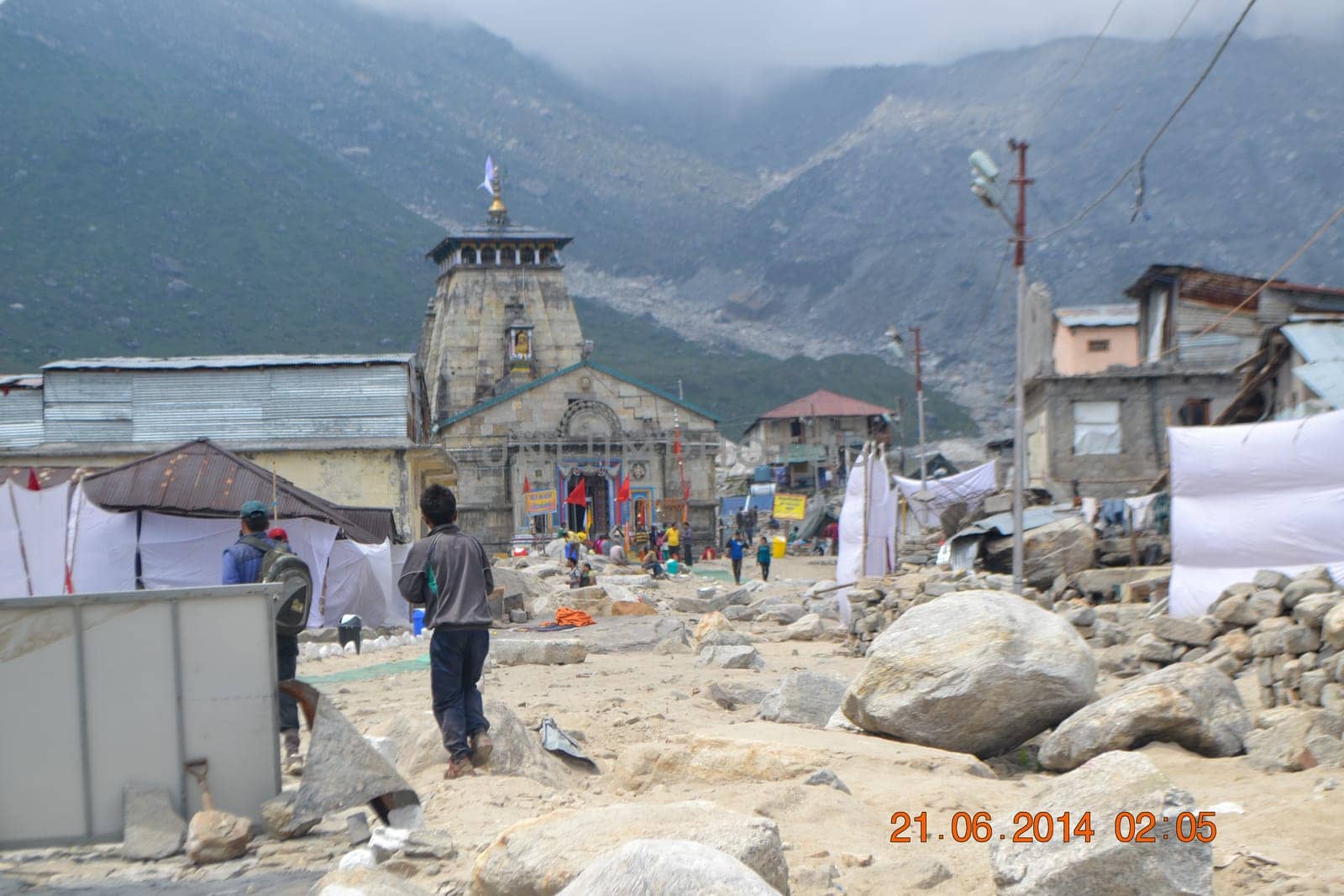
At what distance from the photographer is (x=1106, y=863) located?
4539 millimetres

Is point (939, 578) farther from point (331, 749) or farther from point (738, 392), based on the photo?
point (738, 392)

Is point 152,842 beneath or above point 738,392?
beneath

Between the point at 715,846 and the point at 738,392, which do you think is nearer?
the point at 715,846

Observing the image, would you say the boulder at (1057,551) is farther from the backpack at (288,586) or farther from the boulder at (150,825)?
the boulder at (150,825)

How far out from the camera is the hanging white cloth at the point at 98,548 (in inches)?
619

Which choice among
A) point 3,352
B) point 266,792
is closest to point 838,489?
point 3,352

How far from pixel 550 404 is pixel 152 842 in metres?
40.4

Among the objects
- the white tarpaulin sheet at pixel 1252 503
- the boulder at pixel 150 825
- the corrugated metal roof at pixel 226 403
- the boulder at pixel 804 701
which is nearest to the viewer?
the boulder at pixel 150 825

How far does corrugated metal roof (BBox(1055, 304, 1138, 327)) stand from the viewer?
37438 millimetres

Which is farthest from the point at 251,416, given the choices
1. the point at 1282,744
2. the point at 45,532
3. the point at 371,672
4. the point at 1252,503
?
the point at 1282,744

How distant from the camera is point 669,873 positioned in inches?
Answer: 155

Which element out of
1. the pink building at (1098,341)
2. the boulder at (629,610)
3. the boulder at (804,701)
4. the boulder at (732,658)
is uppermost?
the pink building at (1098,341)

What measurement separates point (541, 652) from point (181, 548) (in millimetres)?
6385

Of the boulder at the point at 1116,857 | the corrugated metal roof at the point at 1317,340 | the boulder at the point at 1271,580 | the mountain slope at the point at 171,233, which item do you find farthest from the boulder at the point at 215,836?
the mountain slope at the point at 171,233
